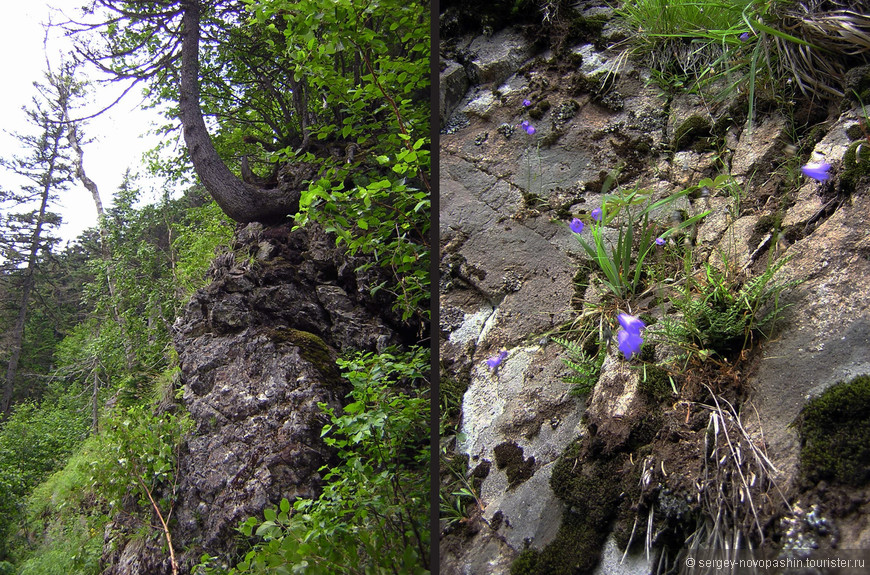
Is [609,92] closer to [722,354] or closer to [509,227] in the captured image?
[509,227]

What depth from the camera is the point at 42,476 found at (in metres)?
0.83

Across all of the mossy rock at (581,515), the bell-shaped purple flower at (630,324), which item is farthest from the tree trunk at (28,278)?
the bell-shaped purple flower at (630,324)

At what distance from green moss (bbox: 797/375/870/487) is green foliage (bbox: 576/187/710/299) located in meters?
0.40

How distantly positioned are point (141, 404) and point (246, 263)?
362mm

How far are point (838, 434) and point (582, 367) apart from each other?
0.42 m

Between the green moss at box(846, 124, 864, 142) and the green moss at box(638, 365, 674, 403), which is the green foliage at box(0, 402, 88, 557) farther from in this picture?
the green moss at box(846, 124, 864, 142)

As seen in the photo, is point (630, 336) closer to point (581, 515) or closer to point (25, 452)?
point (581, 515)

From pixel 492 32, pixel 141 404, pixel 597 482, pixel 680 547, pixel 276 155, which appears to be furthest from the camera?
pixel 492 32

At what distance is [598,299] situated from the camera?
3.39 feet

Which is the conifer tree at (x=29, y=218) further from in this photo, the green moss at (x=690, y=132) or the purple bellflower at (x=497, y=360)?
the green moss at (x=690, y=132)

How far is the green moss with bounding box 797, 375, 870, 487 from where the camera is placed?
0.54m

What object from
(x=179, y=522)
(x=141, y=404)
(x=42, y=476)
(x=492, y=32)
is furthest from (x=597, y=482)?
(x=492, y=32)

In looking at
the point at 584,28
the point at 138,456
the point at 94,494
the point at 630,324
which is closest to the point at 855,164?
the point at 630,324

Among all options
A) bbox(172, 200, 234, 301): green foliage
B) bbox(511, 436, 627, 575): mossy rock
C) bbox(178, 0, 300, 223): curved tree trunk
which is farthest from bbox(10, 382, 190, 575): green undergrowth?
bbox(511, 436, 627, 575): mossy rock
